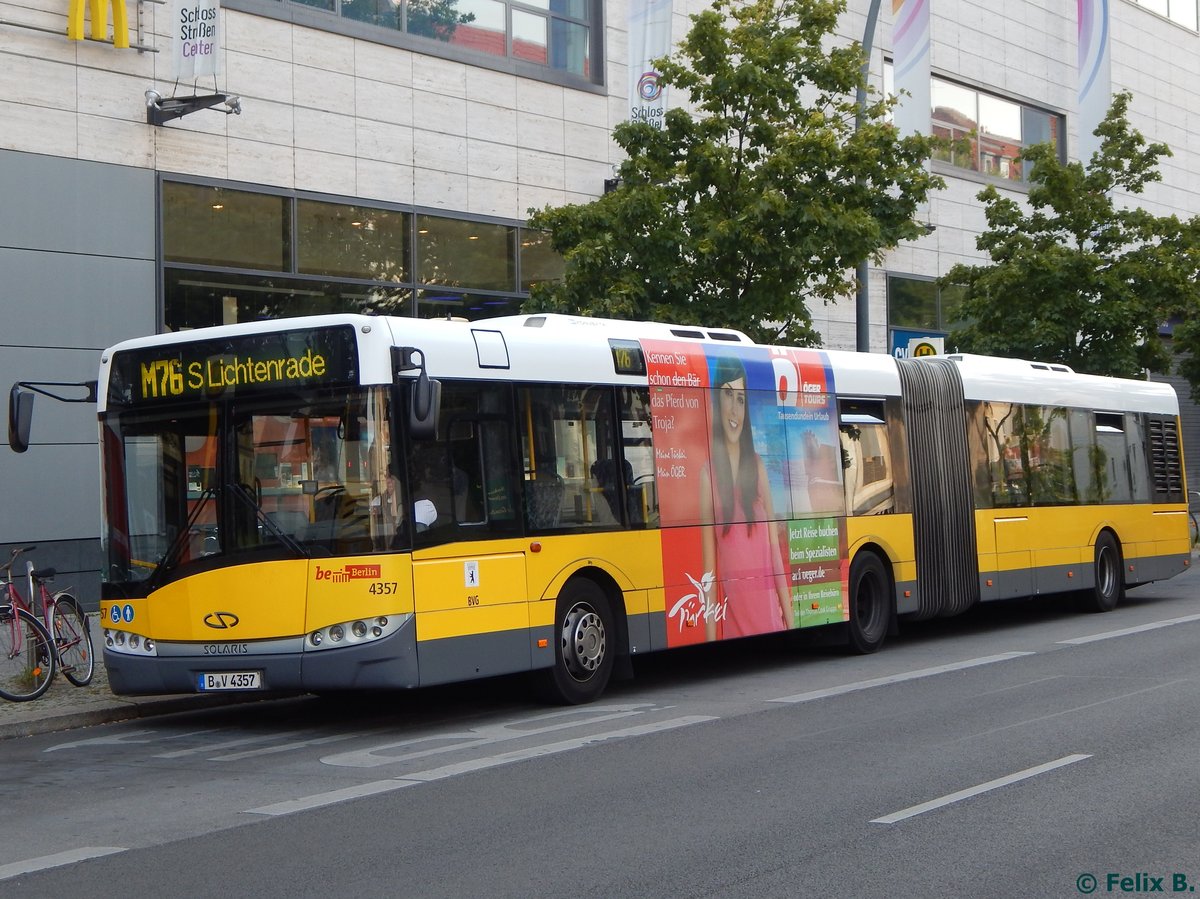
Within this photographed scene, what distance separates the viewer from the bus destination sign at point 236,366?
1012cm

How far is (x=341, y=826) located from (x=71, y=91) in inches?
503

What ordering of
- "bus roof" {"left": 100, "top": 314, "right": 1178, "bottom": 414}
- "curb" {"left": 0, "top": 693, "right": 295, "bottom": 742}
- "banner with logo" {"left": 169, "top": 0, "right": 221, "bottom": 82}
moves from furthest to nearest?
"banner with logo" {"left": 169, "top": 0, "right": 221, "bottom": 82} < "curb" {"left": 0, "top": 693, "right": 295, "bottom": 742} < "bus roof" {"left": 100, "top": 314, "right": 1178, "bottom": 414}

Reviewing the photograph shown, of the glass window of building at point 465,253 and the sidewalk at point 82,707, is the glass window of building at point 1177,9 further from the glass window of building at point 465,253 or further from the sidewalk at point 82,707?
the sidewalk at point 82,707

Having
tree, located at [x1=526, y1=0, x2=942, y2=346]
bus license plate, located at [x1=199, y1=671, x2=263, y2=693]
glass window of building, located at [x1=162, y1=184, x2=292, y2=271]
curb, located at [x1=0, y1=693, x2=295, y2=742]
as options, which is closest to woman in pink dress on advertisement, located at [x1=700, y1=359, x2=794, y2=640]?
curb, located at [x1=0, y1=693, x2=295, y2=742]

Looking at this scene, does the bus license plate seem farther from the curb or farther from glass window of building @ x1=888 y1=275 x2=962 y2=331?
glass window of building @ x1=888 y1=275 x2=962 y2=331

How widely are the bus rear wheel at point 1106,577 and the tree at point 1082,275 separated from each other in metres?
7.70

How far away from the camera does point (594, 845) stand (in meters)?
6.70

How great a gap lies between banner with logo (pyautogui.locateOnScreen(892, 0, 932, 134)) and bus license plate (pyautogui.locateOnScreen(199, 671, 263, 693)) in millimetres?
20516

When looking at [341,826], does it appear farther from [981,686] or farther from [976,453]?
[976,453]

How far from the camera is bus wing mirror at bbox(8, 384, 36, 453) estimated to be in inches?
416

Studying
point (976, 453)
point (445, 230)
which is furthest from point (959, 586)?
point (445, 230)

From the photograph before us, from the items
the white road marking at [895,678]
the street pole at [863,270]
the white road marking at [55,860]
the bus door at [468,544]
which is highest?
the street pole at [863,270]

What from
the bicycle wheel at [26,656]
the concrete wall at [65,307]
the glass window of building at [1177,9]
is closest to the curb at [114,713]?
the bicycle wheel at [26,656]

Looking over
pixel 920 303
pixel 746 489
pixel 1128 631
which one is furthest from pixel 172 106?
pixel 920 303
